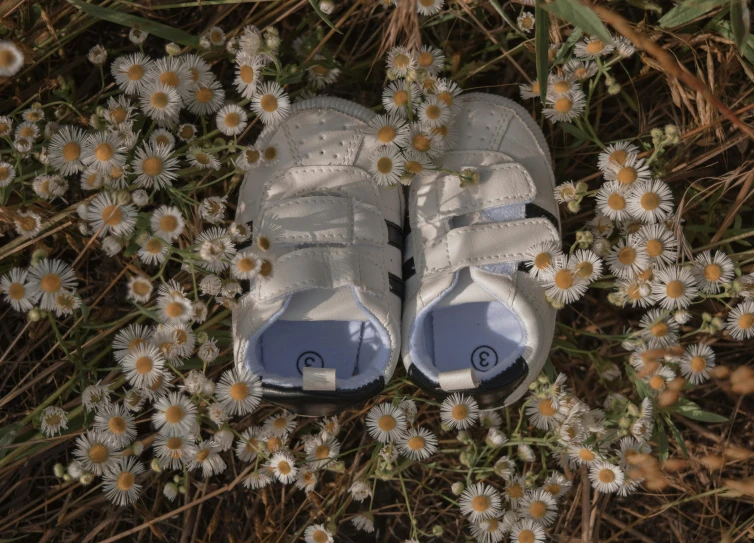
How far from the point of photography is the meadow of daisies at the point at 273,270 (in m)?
1.58

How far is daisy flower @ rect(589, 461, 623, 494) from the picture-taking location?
174 centimetres

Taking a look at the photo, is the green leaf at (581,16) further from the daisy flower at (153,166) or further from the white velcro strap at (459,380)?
the daisy flower at (153,166)

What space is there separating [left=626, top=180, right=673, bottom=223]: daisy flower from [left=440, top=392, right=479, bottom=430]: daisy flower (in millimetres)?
590

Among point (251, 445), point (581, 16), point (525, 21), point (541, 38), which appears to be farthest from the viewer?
point (525, 21)

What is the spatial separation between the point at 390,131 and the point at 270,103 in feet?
0.99

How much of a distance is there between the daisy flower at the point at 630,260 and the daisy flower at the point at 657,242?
12 mm

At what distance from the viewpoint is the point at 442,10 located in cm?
180

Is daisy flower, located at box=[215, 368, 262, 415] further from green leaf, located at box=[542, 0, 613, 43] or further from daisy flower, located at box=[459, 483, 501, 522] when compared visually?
green leaf, located at box=[542, 0, 613, 43]

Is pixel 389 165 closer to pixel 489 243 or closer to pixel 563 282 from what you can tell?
pixel 489 243

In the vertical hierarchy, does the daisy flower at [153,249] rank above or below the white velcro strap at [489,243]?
above

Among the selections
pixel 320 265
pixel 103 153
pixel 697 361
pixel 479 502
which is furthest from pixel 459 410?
pixel 103 153

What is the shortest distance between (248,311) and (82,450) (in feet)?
1.60

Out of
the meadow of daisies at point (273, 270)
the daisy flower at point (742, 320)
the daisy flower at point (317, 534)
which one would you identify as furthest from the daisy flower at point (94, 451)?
the daisy flower at point (742, 320)

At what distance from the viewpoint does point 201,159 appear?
1604 mm
